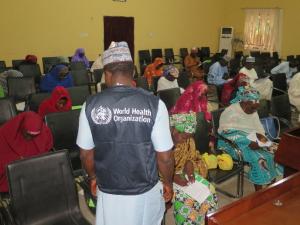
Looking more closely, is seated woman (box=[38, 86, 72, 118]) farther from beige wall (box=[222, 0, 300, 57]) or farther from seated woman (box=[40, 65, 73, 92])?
beige wall (box=[222, 0, 300, 57])

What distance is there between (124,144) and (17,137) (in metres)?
1.31

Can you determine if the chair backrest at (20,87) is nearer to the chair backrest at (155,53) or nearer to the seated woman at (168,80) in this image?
the seated woman at (168,80)

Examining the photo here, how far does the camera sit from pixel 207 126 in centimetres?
323

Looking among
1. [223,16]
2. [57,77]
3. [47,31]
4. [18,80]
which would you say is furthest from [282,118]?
[223,16]

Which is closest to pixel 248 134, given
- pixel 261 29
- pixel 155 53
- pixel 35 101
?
pixel 35 101

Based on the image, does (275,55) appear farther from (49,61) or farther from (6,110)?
(6,110)

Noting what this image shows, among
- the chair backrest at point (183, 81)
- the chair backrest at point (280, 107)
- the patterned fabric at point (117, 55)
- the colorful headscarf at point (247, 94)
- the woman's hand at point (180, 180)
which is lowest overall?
the woman's hand at point (180, 180)

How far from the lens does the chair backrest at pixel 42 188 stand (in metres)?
2.03

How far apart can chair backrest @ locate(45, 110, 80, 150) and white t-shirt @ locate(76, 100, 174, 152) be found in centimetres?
142

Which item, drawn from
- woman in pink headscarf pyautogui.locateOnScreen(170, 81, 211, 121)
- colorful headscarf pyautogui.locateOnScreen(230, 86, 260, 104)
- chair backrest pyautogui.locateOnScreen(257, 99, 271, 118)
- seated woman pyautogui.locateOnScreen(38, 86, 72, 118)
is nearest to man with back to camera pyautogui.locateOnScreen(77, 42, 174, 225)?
colorful headscarf pyautogui.locateOnScreen(230, 86, 260, 104)

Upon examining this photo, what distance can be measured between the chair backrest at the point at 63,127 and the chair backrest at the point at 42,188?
36.3 inches

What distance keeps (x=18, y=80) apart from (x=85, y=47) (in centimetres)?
408

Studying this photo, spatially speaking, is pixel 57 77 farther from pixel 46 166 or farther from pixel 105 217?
pixel 105 217

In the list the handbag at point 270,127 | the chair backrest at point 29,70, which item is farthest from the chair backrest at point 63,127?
the chair backrest at point 29,70
